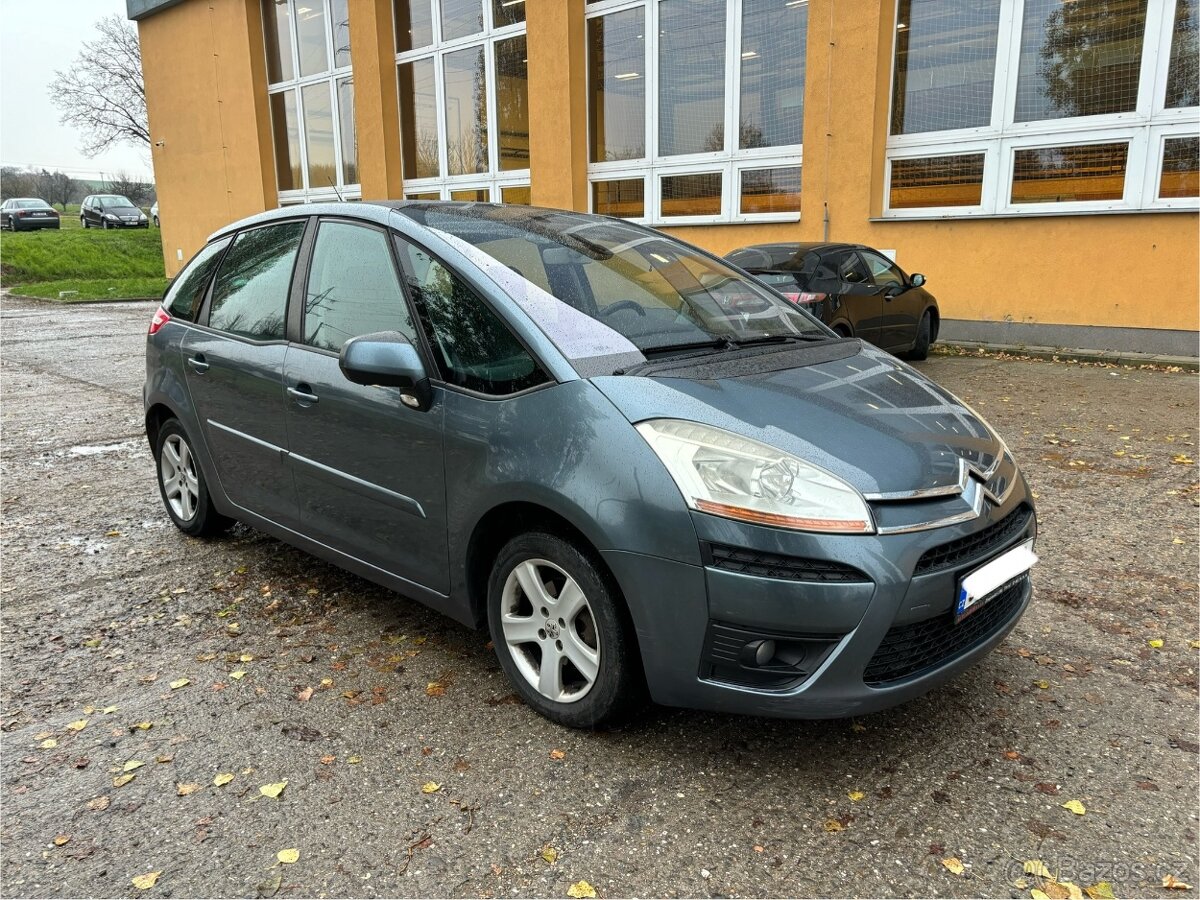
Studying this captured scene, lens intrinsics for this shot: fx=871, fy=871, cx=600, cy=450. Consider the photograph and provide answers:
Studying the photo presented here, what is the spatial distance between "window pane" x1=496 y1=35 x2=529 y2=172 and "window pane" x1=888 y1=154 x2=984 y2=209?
723cm

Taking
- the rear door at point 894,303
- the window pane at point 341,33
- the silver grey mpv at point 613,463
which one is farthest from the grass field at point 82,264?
the silver grey mpv at point 613,463

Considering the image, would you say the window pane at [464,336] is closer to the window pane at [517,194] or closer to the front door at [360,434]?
the front door at [360,434]

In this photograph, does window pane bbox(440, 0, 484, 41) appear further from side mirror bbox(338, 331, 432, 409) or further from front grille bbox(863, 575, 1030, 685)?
front grille bbox(863, 575, 1030, 685)

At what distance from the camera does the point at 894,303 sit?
9.91m

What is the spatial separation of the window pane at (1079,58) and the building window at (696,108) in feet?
9.98

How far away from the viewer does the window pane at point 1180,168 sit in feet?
32.2

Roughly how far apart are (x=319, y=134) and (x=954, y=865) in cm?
2214

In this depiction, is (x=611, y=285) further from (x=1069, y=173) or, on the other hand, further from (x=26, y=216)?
(x=26, y=216)

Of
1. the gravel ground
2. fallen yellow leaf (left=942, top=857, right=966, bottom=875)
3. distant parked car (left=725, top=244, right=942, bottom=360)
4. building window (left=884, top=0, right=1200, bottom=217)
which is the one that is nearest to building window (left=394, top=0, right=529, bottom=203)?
building window (left=884, top=0, right=1200, bottom=217)

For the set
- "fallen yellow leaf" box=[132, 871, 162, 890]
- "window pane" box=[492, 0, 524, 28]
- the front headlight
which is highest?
"window pane" box=[492, 0, 524, 28]

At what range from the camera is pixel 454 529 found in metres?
2.98

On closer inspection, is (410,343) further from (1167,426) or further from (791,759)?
(1167,426)

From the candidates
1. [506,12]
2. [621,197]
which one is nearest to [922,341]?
[621,197]

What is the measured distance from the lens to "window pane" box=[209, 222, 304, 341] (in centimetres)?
380
